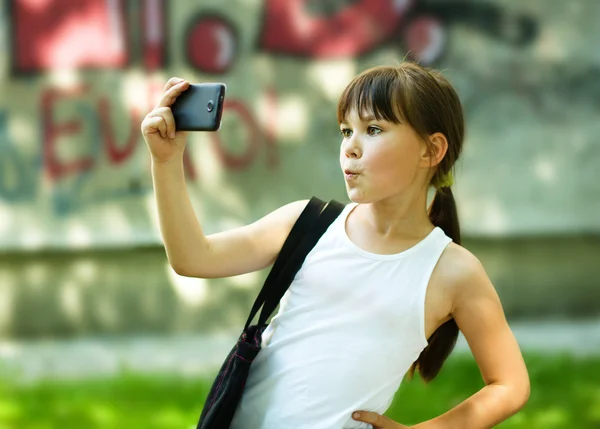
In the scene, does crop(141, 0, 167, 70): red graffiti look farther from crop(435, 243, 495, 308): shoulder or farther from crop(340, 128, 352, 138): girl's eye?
crop(435, 243, 495, 308): shoulder

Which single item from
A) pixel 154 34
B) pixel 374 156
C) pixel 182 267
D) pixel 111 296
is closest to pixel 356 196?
pixel 374 156

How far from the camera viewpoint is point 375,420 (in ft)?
6.75

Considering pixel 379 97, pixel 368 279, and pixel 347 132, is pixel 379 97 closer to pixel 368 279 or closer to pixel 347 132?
pixel 347 132

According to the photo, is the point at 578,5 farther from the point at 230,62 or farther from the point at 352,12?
the point at 230,62

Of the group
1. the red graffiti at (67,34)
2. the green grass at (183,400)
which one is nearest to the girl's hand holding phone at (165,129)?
the green grass at (183,400)

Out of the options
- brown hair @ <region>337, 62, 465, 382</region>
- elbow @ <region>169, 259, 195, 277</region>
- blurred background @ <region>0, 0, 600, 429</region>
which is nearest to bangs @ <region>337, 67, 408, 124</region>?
brown hair @ <region>337, 62, 465, 382</region>

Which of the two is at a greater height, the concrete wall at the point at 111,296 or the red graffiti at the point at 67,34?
the red graffiti at the point at 67,34

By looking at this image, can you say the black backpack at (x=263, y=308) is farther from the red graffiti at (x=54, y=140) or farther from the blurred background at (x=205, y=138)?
the red graffiti at (x=54, y=140)

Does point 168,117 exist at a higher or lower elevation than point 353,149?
higher

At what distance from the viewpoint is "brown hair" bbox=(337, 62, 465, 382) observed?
6.88 feet

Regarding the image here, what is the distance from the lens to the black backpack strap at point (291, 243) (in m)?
2.19

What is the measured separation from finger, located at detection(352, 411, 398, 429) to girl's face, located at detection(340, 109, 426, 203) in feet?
1.51

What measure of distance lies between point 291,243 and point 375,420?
444mm

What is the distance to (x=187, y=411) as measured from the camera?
15.3 ft
